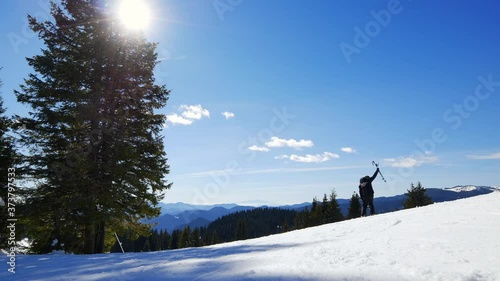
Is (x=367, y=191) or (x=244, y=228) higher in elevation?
(x=367, y=191)

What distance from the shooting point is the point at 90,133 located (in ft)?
42.4

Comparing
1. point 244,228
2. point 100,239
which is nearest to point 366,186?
point 100,239

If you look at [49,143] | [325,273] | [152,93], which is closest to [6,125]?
[49,143]

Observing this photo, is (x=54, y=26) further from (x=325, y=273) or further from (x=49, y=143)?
(x=325, y=273)

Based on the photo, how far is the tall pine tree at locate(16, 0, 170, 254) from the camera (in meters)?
12.3

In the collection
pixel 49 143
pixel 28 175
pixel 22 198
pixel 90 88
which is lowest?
pixel 22 198

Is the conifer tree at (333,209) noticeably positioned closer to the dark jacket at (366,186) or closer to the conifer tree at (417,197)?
the conifer tree at (417,197)

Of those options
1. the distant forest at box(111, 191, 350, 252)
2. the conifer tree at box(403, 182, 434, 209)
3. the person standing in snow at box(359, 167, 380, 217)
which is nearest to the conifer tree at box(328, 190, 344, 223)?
the distant forest at box(111, 191, 350, 252)

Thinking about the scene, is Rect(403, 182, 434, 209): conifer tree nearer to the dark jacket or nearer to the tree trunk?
the dark jacket

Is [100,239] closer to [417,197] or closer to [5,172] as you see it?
[5,172]

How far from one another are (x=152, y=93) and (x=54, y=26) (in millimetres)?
5139

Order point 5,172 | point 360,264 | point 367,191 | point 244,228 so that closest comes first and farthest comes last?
point 360,264, point 5,172, point 367,191, point 244,228

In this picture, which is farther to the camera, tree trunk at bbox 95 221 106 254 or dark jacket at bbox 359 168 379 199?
dark jacket at bbox 359 168 379 199

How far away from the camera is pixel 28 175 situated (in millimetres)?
12391
